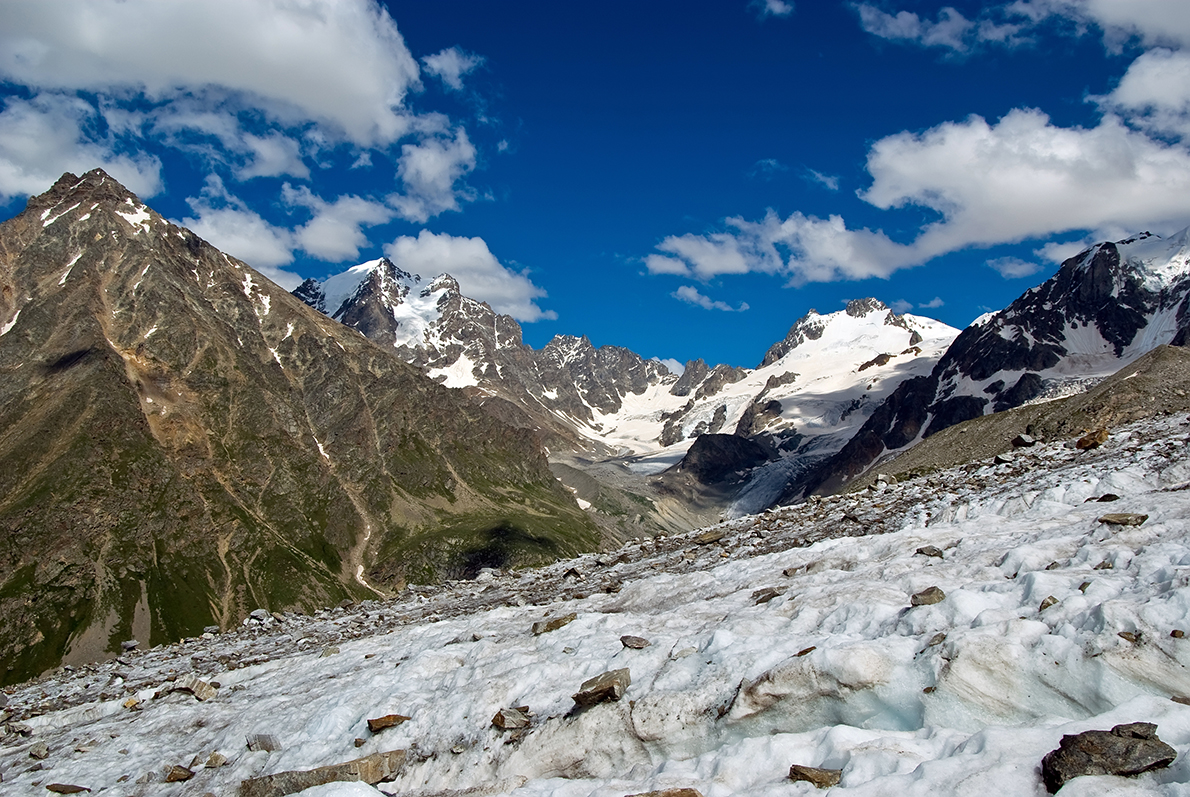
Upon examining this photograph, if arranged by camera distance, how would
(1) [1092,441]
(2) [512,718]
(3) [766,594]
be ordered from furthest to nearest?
(1) [1092,441], (3) [766,594], (2) [512,718]

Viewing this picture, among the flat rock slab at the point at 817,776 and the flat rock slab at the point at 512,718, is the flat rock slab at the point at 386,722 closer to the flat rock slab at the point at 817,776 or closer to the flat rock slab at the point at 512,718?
the flat rock slab at the point at 512,718

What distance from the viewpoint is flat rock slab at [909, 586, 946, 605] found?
13.8m

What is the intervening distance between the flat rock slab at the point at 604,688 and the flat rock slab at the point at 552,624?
16.0 ft

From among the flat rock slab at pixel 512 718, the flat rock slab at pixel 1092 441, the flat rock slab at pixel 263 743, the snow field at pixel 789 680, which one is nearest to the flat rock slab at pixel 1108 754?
the snow field at pixel 789 680

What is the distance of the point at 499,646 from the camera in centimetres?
1878

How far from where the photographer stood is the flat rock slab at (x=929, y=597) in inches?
545

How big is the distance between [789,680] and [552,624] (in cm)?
825

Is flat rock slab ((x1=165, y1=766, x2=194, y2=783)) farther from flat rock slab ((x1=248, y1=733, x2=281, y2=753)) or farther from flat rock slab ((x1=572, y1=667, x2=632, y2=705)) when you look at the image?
flat rock slab ((x1=572, y1=667, x2=632, y2=705))

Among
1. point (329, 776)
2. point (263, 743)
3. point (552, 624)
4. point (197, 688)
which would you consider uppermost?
point (552, 624)

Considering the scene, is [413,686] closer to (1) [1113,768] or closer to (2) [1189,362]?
(1) [1113,768]

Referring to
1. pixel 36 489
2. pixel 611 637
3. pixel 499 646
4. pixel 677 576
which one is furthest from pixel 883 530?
pixel 36 489

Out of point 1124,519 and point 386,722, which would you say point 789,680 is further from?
point 1124,519

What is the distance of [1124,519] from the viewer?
52.3 ft

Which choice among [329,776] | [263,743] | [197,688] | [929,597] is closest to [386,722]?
[329,776]
